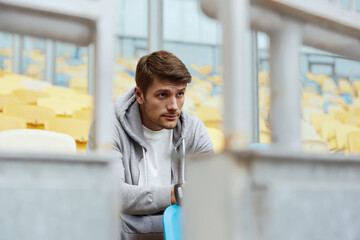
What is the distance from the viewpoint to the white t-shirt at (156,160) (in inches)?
50.5

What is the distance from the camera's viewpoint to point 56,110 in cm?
312

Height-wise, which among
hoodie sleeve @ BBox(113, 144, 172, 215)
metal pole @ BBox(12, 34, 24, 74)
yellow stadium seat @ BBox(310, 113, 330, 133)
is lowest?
hoodie sleeve @ BBox(113, 144, 172, 215)

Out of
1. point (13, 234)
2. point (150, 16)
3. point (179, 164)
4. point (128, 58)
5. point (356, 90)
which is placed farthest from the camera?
point (128, 58)

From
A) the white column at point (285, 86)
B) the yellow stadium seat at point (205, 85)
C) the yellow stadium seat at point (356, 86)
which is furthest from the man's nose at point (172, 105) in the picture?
the yellow stadium seat at point (356, 86)

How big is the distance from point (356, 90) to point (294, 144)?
494 centimetres

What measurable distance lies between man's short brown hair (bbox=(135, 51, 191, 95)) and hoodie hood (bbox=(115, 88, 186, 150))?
5cm

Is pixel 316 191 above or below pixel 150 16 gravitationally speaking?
below

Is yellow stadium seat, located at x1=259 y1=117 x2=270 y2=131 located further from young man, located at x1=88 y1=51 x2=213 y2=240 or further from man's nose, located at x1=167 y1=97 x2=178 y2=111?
man's nose, located at x1=167 y1=97 x2=178 y2=111

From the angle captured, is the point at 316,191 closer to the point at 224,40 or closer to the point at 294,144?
the point at 294,144

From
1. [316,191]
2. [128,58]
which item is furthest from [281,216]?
[128,58]

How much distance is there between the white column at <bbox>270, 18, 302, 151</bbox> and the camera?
0.43 meters

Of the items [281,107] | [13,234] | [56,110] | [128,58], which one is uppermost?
[128,58]

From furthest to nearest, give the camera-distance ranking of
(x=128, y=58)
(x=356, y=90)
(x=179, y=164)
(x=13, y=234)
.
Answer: (x=128, y=58)
(x=356, y=90)
(x=179, y=164)
(x=13, y=234)

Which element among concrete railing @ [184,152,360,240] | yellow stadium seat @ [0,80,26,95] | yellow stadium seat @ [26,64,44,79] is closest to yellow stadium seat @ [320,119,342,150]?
yellow stadium seat @ [0,80,26,95]
